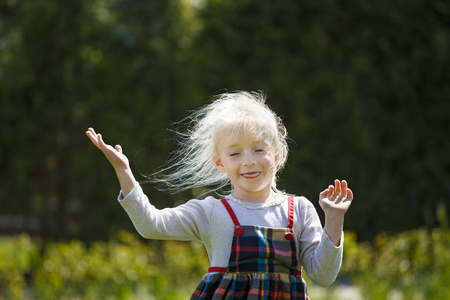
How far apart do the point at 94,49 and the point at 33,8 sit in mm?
776

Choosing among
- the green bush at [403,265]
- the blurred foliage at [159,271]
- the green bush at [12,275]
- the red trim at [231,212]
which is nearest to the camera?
the red trim at [231,212]

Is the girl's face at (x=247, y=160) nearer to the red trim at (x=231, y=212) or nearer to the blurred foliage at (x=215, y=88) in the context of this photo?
the red trim at (x=231, y=212)

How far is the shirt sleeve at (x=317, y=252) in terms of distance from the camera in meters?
2.04

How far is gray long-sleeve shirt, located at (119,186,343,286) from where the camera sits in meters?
2.05

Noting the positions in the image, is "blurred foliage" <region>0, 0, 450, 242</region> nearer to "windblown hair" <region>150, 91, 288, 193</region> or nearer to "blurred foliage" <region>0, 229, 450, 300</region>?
"blurred foliage" <region>0, 229, 450, 300</region>

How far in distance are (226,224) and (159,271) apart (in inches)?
111

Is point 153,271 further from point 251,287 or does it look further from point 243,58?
point 243,58

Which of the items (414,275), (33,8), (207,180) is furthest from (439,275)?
(33,8)

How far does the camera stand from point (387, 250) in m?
4.94

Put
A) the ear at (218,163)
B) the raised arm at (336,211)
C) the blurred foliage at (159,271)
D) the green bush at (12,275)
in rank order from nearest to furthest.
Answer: the raised arm at (336,211) < the ear at (218,163) < the blurred foliage at (159,271) < the green bush at (12,275)

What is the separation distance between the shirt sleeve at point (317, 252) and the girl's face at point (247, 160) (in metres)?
0.19

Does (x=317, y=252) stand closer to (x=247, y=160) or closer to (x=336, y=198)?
(x=336, y=198)

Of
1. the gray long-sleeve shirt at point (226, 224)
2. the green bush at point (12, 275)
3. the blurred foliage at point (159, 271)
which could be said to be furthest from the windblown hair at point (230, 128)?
the green bush at point (12, 275)

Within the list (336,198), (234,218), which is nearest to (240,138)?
(234,218)
